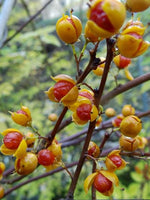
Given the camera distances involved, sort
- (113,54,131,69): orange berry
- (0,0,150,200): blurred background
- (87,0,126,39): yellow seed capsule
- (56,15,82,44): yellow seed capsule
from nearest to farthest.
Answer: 1. (87,0,126,39): yellow seed capsule
2. (56,15,82,44): yellow seed capsule
3. (113,54,131,69): orange berry
4. (0,0,150,200): blurred background

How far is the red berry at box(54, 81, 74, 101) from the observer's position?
1.49ft

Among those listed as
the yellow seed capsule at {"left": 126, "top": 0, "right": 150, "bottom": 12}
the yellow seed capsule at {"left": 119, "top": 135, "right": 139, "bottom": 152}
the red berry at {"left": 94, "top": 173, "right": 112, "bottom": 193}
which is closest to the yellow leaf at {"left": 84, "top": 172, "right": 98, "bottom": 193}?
the red berry at {"left": 94, "top": 173, "right": 112, "bottom": 193}

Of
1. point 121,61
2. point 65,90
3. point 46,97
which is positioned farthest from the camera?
point 46,97

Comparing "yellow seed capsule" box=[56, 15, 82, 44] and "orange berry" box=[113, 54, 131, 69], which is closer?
"yellow seed capsule" box=[56, 15, 82, 44]

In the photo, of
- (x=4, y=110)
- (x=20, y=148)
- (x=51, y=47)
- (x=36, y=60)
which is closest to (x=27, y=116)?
(x=20, y=148)

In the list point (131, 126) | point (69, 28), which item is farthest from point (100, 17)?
point (131, 126)

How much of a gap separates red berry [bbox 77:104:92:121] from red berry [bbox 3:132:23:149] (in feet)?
0.50

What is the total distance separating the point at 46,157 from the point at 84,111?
15 cm

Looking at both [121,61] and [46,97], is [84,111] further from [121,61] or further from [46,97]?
[46,97]

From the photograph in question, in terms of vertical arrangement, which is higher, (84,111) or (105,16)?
(105,16)

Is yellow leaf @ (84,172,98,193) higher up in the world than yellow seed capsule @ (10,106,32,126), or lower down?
lower down

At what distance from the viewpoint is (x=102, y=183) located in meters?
0.49

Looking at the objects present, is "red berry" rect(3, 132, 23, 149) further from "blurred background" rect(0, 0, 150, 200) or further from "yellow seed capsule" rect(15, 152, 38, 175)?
"blurred background" rect(0, 0, 150, 200)

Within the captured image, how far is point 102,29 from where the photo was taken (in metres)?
0.36
